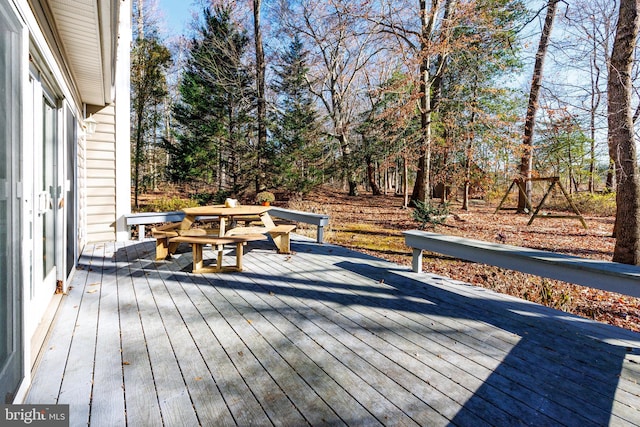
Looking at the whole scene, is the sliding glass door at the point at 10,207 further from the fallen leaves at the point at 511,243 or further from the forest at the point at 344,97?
the forest at the point at 344,97

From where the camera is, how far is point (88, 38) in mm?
2992

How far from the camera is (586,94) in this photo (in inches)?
221

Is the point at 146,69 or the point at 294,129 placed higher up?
the point at 146,69

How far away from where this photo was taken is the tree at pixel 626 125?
4496 mm

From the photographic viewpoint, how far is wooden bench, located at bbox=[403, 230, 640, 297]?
7.44ft

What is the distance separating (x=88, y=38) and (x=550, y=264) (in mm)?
4441

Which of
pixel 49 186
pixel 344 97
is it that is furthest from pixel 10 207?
pixel 344 97

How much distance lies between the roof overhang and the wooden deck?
2.31 m

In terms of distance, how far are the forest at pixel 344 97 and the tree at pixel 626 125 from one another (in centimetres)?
204

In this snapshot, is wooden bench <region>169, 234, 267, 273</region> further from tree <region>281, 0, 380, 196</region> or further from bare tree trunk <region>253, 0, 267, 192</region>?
tree <region>281, 0, 380, 196</region>

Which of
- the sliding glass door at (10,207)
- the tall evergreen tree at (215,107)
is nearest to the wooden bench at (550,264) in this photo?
the sliding glass door at (10,207)

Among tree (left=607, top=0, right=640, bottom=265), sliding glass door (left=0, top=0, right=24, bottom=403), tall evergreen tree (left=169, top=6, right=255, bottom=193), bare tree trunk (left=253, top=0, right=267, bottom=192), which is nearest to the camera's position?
sliding glass door (left=0, top=0, right=24, bottom=403)

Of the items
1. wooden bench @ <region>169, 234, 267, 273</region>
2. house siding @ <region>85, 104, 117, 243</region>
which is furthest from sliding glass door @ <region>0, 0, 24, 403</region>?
house siding @ <region>85, 104, 117, 243</region>

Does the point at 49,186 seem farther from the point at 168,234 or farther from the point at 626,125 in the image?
the point at 626,125
